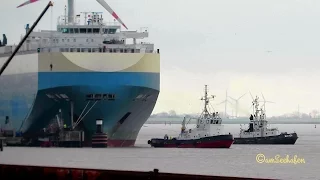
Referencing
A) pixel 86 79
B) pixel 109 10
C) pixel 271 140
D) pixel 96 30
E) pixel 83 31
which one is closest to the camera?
pixel 86 79

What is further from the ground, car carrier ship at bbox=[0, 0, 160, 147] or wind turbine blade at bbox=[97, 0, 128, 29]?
wind turbine blade at bbox=[97, 0, 128, 29]

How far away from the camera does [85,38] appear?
8675cm

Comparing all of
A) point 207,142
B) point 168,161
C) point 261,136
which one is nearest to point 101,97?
point 168,161

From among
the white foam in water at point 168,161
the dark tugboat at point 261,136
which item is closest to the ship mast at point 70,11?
the white foam in water at point 168,161

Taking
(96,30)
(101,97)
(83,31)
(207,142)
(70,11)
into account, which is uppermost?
(70,11)

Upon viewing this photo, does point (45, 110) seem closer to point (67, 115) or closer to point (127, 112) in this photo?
point (67, 115)

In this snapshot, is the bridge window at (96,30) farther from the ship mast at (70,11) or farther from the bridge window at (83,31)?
the ship mast at (70,11)

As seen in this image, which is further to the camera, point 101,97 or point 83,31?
point 83,31

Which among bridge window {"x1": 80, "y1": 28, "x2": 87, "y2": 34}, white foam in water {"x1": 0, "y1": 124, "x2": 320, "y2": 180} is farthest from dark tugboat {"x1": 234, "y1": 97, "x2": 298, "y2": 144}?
bridge window {"x1": 80, "y1": 28, "x2": 87, "y2": 34}

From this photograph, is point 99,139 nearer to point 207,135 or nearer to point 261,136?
point 207,135

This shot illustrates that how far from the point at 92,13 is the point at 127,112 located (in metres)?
10.3

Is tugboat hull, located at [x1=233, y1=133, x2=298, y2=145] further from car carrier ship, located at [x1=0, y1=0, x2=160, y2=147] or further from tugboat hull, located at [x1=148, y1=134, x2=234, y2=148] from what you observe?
car carrier ship, located at [x1=0, y1=0, x2=160, y2=147]

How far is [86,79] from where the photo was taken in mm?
82000

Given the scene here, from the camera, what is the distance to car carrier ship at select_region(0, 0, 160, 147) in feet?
270
